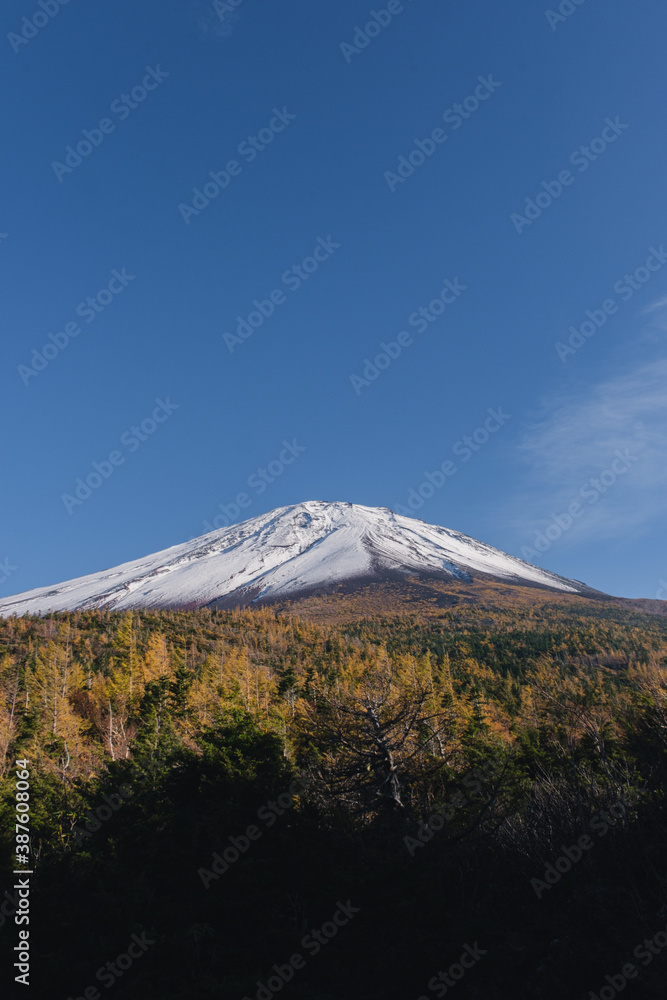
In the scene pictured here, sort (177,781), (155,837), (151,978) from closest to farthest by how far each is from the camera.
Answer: (151,978) < (155,837) < (177,781)

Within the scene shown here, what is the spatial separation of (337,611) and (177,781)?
5518 inches

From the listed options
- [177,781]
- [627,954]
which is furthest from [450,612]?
[627,954]

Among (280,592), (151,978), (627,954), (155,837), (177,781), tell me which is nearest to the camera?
(627,954)

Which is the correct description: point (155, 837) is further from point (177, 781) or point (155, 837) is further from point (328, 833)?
point (328, 833)

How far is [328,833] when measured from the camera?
17.4m
